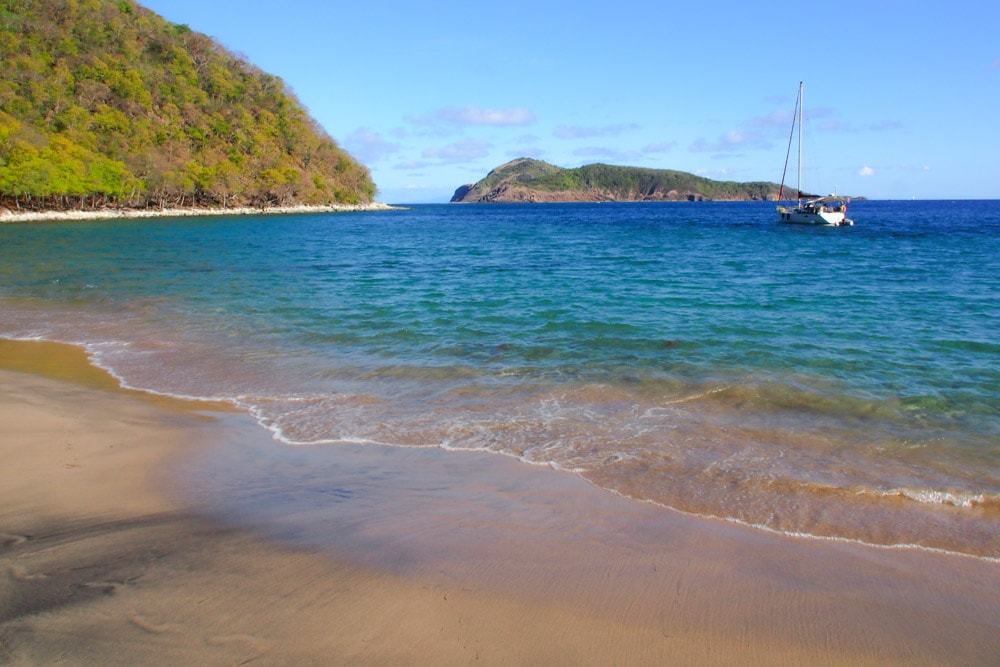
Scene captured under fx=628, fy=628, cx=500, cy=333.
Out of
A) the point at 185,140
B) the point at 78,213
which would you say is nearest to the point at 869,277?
the point at 78,213

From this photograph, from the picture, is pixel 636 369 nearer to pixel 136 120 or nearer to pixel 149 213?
pixel 149 213

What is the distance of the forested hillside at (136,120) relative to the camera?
65.0m

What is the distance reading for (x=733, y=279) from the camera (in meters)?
20.3

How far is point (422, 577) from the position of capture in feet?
12.5

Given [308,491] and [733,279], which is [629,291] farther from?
[308,491]

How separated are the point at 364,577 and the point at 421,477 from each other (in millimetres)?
1815

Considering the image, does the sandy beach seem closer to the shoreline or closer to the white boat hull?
the white boat hull

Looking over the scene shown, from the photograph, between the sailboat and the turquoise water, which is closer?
the turquoise water

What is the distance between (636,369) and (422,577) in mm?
6174

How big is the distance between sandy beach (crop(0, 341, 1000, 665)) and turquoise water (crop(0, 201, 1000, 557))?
2.13 ft

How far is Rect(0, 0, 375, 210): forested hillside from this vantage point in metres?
65.0

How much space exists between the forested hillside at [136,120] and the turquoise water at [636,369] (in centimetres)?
5295

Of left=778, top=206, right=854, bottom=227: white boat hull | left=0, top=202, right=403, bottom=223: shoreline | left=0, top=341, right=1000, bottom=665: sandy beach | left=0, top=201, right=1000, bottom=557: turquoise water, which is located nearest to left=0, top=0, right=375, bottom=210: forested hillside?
left=0, top=202, right=403, bottom=223: shoreline

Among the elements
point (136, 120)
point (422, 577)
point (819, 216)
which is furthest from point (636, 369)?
point (136, 120)
